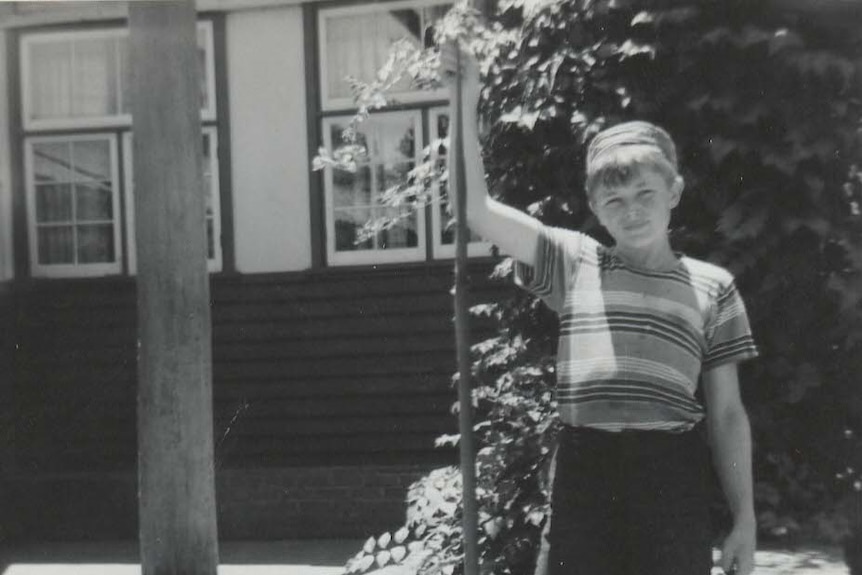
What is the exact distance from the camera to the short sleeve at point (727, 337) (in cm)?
202

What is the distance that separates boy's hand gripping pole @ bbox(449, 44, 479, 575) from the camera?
1739 millimetres

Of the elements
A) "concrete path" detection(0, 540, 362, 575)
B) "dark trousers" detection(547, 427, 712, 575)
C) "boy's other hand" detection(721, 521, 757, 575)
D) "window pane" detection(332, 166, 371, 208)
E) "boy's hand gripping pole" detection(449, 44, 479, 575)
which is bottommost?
"concrete path" detection(0, 540, 362, 575)

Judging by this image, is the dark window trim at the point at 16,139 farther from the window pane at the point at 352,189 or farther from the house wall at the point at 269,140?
the window pane at the point at 352,189

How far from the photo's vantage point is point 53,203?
7.53 meters

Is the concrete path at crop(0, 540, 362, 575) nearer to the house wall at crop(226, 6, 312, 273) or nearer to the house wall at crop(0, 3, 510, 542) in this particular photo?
the house wall at crop(0, 3, 510, 542)

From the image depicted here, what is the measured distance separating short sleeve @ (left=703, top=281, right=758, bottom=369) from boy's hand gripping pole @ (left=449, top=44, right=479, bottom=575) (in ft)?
1.77

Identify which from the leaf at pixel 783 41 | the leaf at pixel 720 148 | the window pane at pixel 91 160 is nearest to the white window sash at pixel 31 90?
the window pane at pixel 91 160

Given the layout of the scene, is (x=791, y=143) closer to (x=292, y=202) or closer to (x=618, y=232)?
(x=618, y=232)

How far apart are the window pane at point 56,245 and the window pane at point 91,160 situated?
415 mm

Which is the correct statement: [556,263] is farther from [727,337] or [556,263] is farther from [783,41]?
[783,41]

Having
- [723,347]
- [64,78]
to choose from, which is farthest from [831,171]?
[64,78]

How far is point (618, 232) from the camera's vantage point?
6.56 ft

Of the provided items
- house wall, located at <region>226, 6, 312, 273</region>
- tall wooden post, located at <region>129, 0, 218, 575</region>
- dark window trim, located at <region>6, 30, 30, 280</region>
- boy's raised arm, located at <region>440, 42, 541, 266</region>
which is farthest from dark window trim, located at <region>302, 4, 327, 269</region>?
boy's raised arm, located at <region>440, 42, 541, 266</region>

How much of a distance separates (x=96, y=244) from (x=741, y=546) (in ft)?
20.7
